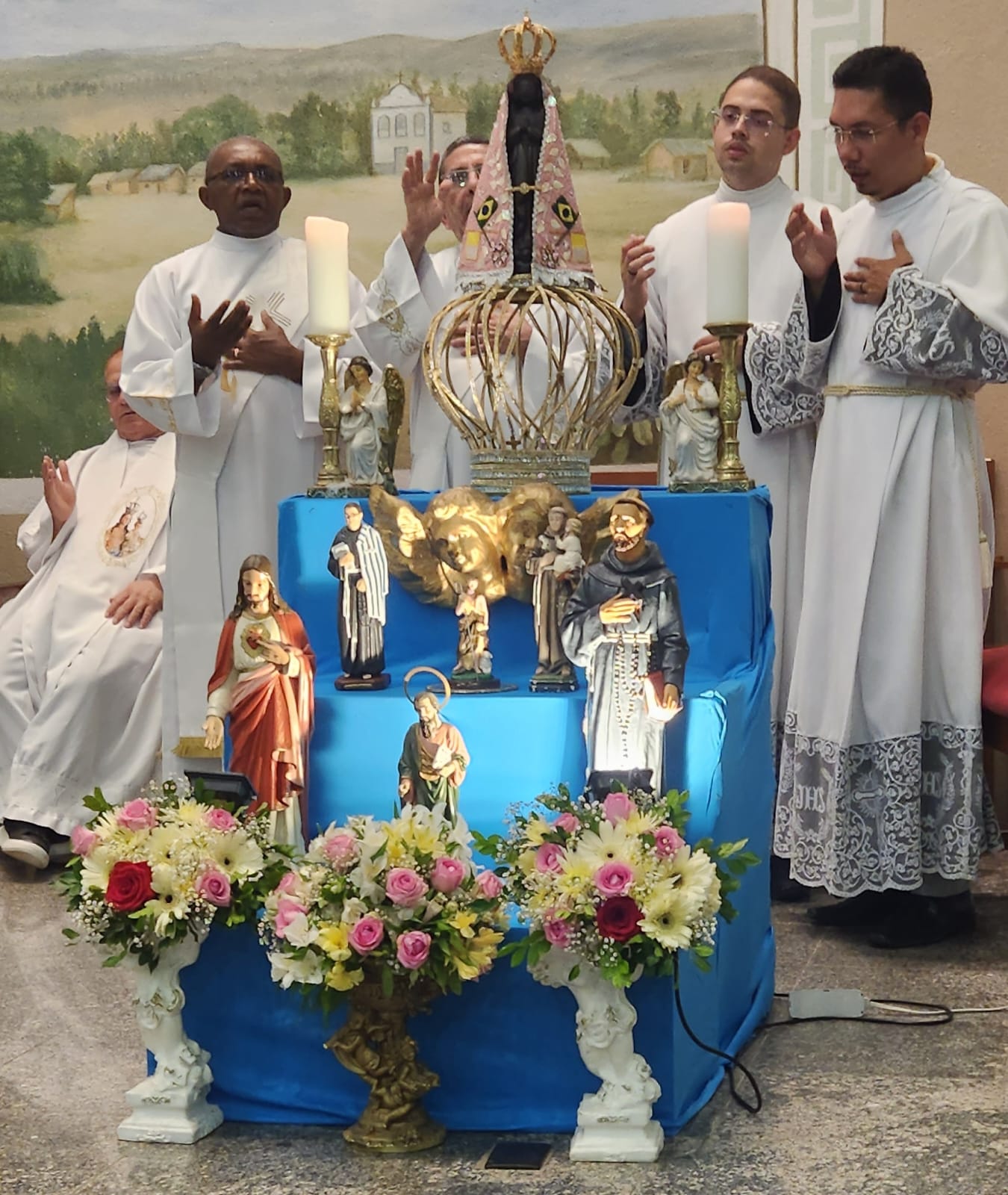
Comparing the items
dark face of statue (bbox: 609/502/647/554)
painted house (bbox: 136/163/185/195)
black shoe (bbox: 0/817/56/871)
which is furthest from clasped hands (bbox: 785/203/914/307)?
painted house (bbox: 136/163/185/195)

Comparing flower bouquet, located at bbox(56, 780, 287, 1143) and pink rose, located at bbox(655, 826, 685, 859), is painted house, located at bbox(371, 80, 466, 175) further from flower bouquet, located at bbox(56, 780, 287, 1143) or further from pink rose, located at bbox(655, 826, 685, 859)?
pink rose, located at bbox(655, 826, 685, 859)

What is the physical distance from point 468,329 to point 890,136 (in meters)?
1.46

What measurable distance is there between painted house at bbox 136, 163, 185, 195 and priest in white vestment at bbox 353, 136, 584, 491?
2.74 metres

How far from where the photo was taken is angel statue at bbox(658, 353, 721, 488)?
4.38 metres

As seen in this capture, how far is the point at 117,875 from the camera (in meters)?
3.70

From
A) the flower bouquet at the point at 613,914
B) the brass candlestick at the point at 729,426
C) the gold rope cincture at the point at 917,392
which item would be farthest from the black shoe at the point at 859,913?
the flower bouquet at the point at 613,914

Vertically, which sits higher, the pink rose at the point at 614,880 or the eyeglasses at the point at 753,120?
the eyeglasses at the point at 753,120

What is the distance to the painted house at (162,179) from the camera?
28.2ft

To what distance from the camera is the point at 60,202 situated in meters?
8.69

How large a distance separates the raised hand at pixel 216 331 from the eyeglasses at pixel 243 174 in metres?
0.60

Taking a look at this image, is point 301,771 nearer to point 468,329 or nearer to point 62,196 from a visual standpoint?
point 468,329

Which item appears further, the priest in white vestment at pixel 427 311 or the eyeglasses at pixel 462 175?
the eyeglasses at pixel 462 175

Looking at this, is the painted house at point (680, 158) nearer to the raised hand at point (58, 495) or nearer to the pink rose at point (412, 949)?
the raised hand at point (58, 495)

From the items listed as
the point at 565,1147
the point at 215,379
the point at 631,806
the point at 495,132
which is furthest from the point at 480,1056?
the point at 215,379
